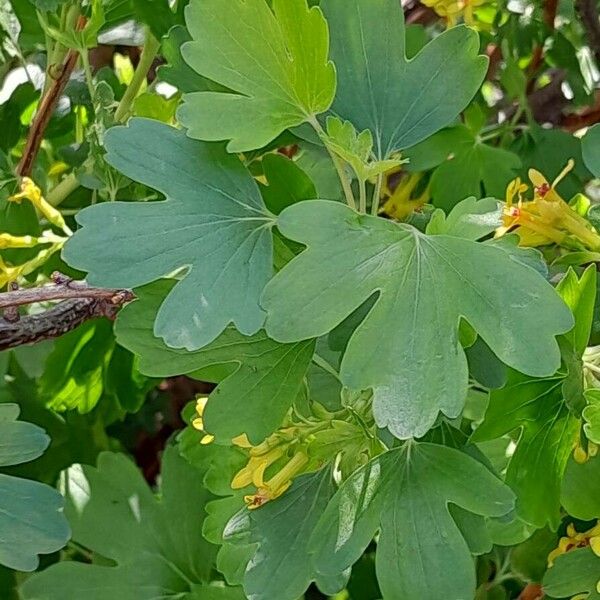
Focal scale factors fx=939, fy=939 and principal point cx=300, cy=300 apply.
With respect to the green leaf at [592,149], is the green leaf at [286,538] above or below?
below

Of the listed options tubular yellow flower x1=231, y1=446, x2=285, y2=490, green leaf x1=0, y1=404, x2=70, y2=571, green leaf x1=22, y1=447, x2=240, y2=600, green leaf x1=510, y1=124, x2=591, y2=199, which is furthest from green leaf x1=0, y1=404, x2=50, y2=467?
green leaf x1=510, y1=124, x2=591, y2=199

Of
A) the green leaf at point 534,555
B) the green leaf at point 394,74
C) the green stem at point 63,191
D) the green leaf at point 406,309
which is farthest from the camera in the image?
the green stem at point 63,191

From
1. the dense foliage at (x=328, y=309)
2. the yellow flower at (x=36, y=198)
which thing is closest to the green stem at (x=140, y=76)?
the dense foliage at (x=328, y=309)

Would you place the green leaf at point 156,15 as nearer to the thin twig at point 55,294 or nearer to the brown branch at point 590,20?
the thin twig at point 55,294

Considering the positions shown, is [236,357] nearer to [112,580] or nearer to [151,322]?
[151,322]

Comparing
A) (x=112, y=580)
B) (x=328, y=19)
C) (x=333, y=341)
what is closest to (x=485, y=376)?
(x=333, y=341)

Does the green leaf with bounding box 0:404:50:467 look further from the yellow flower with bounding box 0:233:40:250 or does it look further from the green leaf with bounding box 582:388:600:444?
the green leaf with bounding box 582:388:600:444

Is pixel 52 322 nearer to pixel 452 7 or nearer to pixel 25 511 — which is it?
pixel 25 511
